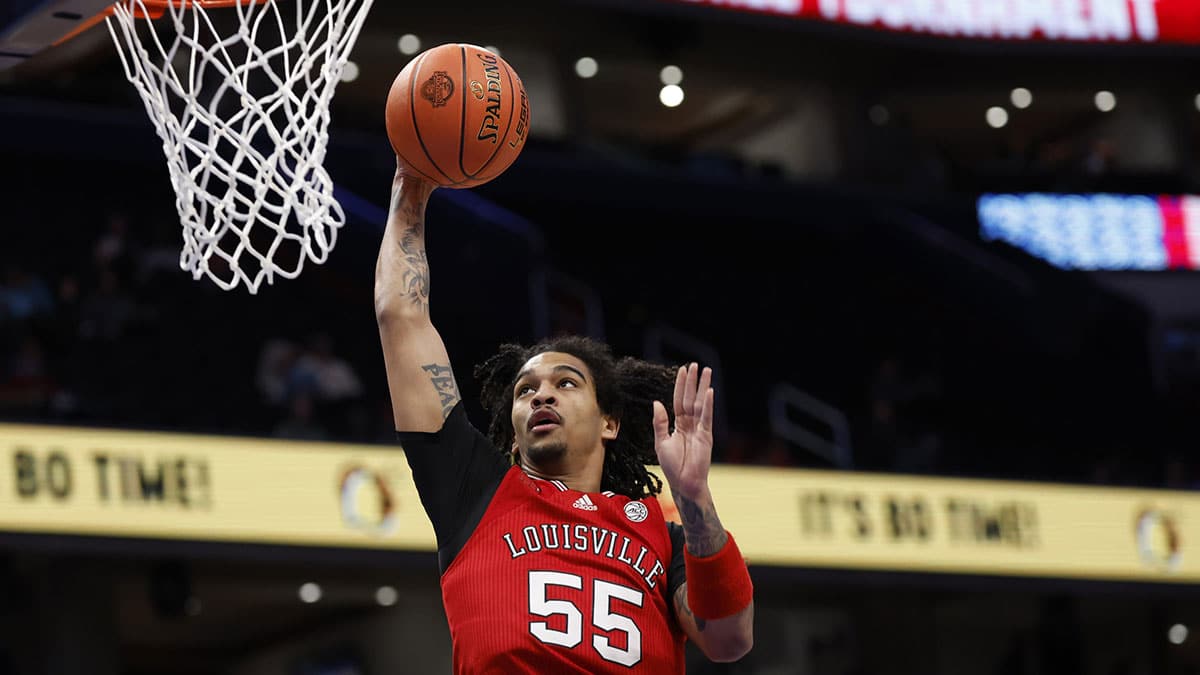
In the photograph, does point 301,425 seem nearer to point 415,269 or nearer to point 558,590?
point 415,269

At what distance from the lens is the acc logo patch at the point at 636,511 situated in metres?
3.40

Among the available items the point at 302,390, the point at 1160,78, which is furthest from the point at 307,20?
the point at 1160,78

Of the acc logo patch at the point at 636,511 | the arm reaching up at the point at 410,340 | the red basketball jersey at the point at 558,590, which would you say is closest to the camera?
the red basketball jersey at the point at 558,590

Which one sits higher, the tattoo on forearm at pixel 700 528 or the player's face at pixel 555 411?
the player's face at pixel 555 411

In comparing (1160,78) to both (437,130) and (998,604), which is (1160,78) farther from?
(437,130)

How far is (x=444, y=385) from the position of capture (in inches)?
131

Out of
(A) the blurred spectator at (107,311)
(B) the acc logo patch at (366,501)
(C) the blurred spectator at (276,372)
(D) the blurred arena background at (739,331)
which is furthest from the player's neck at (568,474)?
(A) the blurred spectator at (107,311)

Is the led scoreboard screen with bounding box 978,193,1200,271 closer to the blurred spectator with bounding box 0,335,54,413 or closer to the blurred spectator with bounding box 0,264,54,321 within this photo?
the blurred spectator with bounding box 0,264,54,321

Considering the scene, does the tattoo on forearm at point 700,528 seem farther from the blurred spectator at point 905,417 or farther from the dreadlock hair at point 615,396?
the blurred spectator at point 905,417

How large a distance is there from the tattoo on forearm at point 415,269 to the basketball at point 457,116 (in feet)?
0.50

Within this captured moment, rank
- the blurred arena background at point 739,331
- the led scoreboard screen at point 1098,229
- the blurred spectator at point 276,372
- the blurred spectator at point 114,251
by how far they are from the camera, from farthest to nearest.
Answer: the led scoreboard screen at point 1098,229 < the blurred spectator at point 114,251 < the blurred spectator at point 276,372 < the blurred arena background at point 739,331

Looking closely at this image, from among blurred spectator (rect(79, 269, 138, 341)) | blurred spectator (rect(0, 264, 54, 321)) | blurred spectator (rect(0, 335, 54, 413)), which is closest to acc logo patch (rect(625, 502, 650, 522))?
blurred spectator (rect(0, 335, 54, 413))

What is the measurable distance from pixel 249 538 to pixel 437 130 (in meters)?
6.37

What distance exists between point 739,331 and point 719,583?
1273 cm
